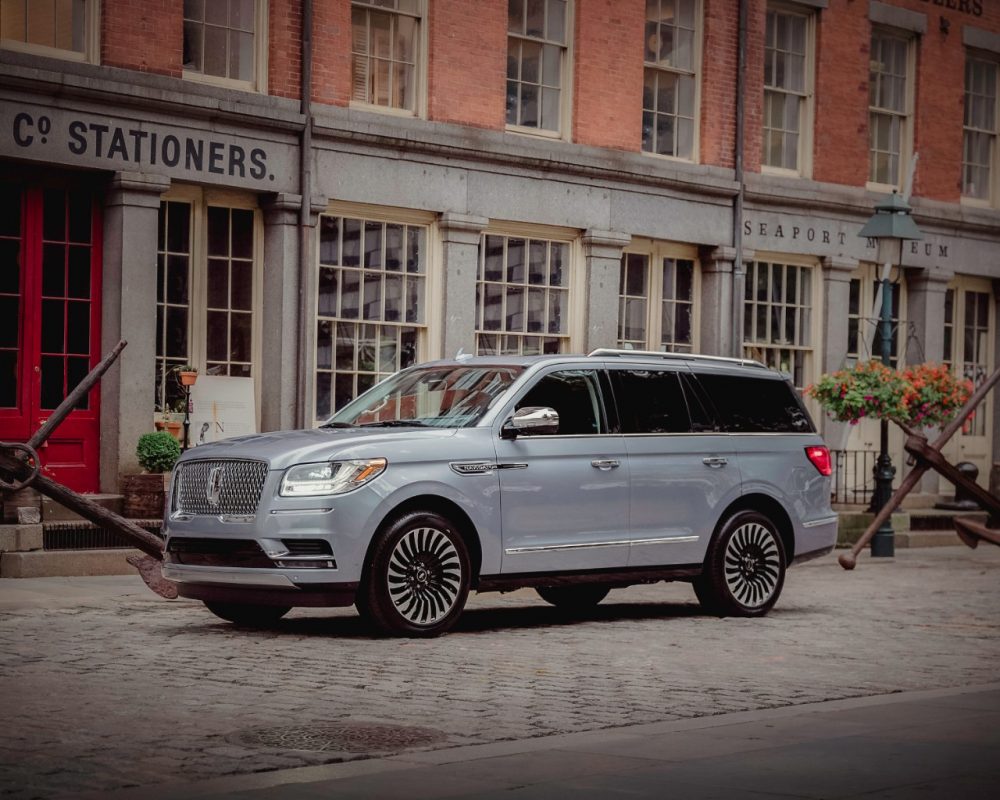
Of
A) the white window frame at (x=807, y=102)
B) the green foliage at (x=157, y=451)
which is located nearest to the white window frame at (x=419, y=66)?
the green foliage at (x=157, y=451)

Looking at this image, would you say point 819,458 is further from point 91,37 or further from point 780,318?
point 780,318

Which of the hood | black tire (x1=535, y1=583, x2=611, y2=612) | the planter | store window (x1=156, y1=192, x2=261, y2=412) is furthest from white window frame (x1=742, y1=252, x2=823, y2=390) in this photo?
the hood

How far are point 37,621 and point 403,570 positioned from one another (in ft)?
8.81

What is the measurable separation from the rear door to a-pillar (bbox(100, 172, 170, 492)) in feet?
22.9

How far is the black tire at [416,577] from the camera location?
37.6ft

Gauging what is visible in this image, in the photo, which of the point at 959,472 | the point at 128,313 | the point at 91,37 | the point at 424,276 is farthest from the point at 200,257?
the point at 959,472

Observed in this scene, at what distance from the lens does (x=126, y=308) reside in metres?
18.4

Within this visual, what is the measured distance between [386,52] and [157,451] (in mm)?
5767

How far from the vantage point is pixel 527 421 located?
12.3m

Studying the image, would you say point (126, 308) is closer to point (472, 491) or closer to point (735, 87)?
point (472, 491)

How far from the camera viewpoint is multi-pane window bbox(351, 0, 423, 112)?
814 inches

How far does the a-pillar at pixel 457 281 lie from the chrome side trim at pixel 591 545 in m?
8.65

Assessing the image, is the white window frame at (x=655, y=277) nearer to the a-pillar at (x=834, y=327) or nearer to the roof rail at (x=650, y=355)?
the a-pillar at (x=834, y=327)

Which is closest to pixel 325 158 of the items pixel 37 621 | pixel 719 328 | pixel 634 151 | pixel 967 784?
pixel 634 151
